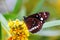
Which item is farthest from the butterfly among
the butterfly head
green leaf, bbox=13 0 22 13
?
green leaf, bbox=13 0 22 13

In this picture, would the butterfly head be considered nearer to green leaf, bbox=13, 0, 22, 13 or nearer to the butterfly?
the butterfly

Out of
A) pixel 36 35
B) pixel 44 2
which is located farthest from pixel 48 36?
pixel 44 2

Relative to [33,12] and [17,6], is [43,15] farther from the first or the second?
[17,6]

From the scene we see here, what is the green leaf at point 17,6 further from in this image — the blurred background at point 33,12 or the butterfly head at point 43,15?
the butterfly head at point 43,15

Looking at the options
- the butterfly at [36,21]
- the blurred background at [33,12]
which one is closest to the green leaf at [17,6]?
the blurred background at [33,12]

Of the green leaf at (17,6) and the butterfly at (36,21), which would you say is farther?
the green leaf at (17,6)

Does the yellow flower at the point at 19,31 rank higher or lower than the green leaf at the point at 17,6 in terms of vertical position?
lower

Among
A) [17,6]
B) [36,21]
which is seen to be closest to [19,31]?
[36,21]
